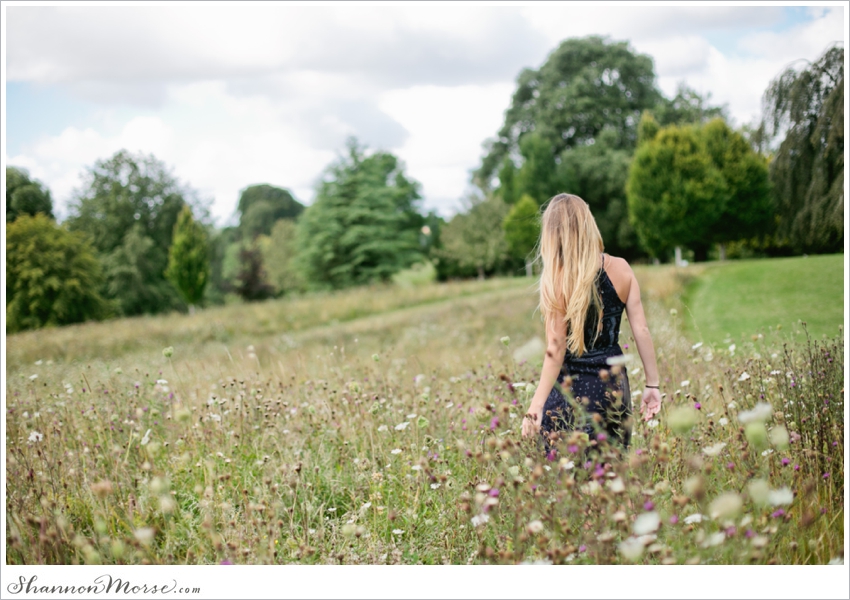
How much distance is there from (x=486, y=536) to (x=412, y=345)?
7.75 metres

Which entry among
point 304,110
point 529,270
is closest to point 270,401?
point 304,110

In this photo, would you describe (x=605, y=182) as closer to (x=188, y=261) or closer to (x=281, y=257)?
(x=188, y=261)

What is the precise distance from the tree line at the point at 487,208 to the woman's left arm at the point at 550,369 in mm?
12192

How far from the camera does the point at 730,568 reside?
1996 mm

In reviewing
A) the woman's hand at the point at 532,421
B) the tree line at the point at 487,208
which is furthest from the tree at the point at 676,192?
the woman's hand at the point at 532,421

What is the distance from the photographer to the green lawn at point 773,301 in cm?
532

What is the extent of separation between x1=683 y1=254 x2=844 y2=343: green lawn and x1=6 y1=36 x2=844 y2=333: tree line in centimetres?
550

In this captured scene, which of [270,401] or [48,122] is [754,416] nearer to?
[270,401]

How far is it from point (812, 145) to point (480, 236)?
23614 mm

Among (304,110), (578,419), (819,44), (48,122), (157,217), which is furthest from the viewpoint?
(157,217)

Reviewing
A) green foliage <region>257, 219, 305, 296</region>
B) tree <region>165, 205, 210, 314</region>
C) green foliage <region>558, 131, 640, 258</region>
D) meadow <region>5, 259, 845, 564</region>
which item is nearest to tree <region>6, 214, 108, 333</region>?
meadow <region>5, 259, 845, 564</region>

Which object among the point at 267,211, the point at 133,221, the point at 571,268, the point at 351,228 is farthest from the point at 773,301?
the point at 267,211

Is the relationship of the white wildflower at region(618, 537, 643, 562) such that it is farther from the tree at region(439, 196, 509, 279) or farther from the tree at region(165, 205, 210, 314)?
the tree at region(439, 196, 509, 279)

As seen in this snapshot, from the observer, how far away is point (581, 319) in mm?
2389
